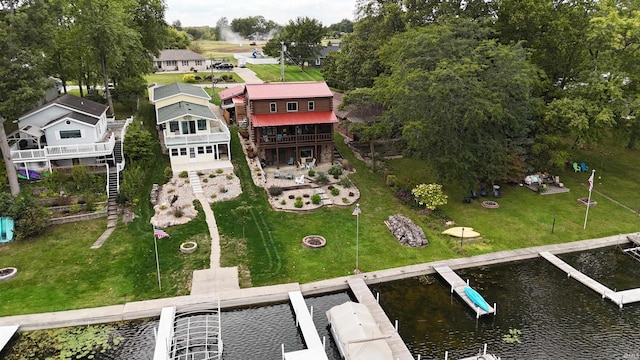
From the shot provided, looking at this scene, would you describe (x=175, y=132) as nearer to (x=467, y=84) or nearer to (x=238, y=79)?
(x=467, y=84)

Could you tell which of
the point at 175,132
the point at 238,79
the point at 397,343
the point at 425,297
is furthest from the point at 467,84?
the point at 238,79

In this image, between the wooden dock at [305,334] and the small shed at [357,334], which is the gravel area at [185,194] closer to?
the wooden dock at [305,334]

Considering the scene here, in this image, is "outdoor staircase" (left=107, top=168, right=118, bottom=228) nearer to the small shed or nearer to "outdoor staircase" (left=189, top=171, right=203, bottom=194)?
"outdoor staircase" (left=189, top=171, right=203, bottom=194)

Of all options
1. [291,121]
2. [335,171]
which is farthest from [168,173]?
[335,171]

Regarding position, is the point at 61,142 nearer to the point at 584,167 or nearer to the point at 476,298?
the point at 476,298

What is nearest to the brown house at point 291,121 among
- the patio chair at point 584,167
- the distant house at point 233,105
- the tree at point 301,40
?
the distant house at point 233,105

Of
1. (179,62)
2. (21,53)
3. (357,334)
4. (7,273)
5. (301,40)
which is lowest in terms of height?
(357,334)

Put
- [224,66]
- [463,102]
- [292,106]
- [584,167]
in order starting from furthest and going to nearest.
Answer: [224,66]
[584,167]
[292,106]
[463,102]
